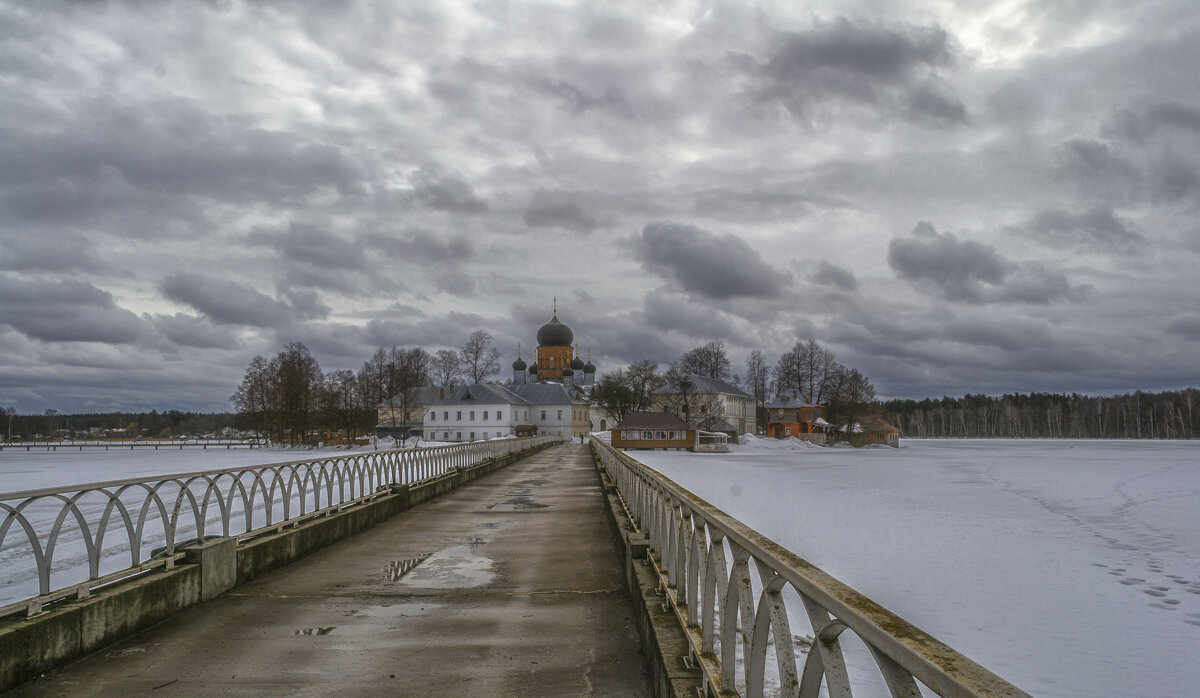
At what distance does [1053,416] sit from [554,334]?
104041 mm

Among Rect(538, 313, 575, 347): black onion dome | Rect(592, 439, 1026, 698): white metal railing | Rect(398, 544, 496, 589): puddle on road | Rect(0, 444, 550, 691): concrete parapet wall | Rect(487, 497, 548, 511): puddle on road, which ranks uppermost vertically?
Rect(538, 313, 575, 347): black onion dome

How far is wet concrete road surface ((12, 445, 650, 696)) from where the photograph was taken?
Answer: 5.16m

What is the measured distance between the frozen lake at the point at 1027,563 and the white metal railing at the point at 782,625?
6.25 metres

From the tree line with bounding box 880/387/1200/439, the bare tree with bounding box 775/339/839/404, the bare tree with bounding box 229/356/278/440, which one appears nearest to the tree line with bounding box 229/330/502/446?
the bare tree with bounding box 229/356/278/440

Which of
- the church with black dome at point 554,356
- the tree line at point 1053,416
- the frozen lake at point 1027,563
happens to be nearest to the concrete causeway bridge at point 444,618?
the frozen lake at point 1027,563

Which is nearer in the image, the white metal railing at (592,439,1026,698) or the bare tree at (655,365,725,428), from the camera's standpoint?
the white metal railing at (592,439,1026,698)

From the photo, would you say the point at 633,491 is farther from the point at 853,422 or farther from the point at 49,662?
the point at 853,422

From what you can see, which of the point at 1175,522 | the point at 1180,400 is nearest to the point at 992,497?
the point at 1175,522

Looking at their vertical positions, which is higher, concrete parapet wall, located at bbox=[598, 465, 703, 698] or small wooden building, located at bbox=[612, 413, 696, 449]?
concrete parapet wall, located at bbox=[598, 465, 703, 698]

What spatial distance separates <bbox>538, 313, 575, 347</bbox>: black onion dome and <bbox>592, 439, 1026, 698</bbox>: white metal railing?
111740mm

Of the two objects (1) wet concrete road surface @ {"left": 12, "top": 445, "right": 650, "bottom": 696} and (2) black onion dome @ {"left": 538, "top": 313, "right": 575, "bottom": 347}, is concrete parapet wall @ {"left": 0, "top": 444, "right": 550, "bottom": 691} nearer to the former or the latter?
(1) wet concrete road surface @ {"left": 12, "top": 445, "right": 650, "bottom": 696}

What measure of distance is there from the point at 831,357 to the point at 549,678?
92459mm

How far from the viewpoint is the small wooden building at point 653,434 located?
73.4m

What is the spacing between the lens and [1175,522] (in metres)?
24.9
